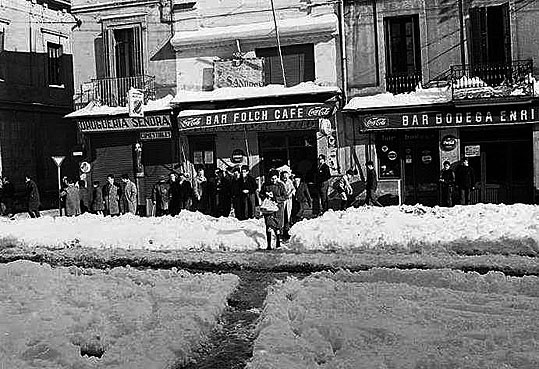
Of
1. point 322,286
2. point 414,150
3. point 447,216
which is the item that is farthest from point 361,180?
point 322,286

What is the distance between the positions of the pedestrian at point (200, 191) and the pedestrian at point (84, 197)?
4.13 meters

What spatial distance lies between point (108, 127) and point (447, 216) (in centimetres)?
1407

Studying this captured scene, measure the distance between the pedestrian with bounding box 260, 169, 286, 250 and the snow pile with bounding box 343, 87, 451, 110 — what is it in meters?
7.35

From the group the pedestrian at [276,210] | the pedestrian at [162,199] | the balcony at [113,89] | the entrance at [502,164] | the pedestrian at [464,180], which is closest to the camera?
the pedestrian at [276,210]

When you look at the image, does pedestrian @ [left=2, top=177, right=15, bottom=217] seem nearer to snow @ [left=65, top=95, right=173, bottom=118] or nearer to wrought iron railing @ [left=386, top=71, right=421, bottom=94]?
snow @ [left=65, top=95, right=173, bottom=118]

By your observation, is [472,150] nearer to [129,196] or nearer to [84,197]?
[129,196]

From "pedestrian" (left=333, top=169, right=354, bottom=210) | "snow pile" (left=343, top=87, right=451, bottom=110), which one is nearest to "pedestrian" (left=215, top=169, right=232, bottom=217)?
"pedestrian" (left=333, top=169, right=354, bottom=210)

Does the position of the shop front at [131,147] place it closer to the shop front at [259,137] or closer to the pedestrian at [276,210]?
the shop front at [259,137]

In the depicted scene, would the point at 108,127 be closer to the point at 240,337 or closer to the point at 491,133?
the point at 491,133

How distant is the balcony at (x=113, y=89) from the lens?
2598 cm

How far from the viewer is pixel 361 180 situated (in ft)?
77.3

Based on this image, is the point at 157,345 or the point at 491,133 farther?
the point at 491,133

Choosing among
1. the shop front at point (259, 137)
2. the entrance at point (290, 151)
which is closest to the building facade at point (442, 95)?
the shop front at point (259, 137)

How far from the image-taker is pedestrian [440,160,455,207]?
70.6 feet
